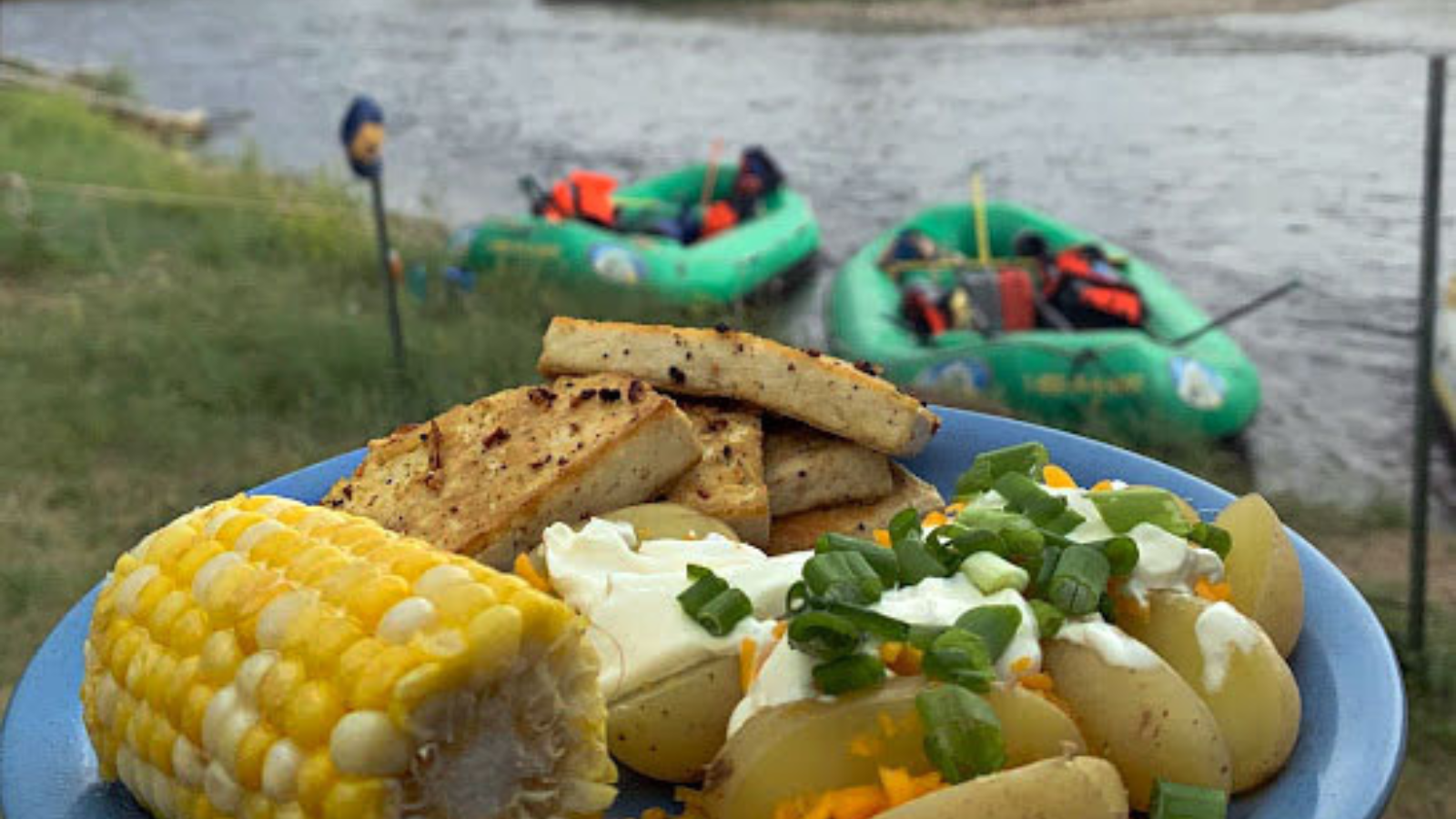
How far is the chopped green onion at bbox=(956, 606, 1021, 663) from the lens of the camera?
5.73 feet

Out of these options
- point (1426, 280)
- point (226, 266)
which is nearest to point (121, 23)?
point (226, 266)

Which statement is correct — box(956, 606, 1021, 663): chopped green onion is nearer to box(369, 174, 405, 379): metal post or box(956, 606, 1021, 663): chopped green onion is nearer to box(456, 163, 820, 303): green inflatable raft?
box(369, 174, 405, 379): metal post

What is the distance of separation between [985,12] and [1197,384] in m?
16.2

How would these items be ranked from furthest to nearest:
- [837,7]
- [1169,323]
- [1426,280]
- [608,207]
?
[837,7], [608,207], [1169,323], [1426,280]

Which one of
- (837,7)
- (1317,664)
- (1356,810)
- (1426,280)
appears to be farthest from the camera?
(837,7)

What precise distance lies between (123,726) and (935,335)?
8.43 metres

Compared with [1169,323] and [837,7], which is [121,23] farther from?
[1169,323]

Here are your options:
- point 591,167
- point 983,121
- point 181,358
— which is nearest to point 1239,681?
point 181,358

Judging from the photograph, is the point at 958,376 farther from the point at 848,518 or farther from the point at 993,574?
the point at 993,574

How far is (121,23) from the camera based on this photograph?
2600 centimetres

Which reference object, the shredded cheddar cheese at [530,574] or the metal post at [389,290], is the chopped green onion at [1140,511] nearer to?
the shredded cheddar cheese at [530,574]

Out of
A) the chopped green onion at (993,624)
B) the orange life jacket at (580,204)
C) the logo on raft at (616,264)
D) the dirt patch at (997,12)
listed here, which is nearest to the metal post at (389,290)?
the logo on raft at (616,264)

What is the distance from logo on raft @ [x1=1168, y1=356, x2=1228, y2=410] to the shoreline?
49.1 ft

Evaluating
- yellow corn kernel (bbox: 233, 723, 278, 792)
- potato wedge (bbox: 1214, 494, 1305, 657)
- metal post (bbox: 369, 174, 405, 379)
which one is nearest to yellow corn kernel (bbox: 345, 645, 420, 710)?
yellow corn kernel (bbox: 233, 723, 278, 792)
